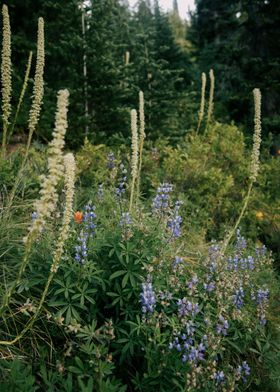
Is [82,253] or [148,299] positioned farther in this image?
[82,253]

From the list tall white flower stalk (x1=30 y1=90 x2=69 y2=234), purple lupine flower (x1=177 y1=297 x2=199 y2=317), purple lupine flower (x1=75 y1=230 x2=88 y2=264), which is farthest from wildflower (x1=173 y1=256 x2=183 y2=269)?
tall white flower stalk (x1=30 y1=90 x2=69 y2=234)

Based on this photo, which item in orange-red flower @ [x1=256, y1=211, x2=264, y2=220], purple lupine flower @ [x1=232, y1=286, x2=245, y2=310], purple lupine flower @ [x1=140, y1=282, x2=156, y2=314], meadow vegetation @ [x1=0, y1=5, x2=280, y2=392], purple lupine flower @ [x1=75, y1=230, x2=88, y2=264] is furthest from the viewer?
orange-red flower @ [x1=256, y1=211, x2=264, y2=220]

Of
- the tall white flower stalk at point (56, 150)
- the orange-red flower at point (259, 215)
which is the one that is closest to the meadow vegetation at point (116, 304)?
the tall white flower stalk at point (56, 150)

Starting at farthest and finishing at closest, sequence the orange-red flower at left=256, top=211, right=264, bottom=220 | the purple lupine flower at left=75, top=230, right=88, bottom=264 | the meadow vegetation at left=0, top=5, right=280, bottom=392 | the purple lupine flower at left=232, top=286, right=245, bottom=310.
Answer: the orange-red flower at left=256, top=211, right=264, bottom=220, the purple lupine flower at left=232, top=286, right=245, bottom=310, the purple lupine flower at left=75, top=230, right=88, bottom=264, the meadow vegetation at left=0, top=5, right=280, bottom=392

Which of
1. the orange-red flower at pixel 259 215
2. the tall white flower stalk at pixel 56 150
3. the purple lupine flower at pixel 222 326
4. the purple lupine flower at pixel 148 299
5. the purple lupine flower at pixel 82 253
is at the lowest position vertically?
the orange-red flower at pixel 259 215

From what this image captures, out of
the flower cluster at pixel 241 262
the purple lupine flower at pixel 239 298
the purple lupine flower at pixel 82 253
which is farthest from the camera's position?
the flower cluster at pixel 241 262

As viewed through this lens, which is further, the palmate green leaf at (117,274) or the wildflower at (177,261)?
the wildflower at (177,261)

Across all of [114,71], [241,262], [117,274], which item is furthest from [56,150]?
[114,71]

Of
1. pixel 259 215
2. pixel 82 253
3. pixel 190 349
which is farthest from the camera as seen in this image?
pixel 259 215

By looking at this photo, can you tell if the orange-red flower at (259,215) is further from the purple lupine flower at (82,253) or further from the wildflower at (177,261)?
the purple lupine flower at (82,253)

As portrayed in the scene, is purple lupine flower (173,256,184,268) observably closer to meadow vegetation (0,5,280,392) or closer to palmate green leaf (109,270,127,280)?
meadow vegetation (0,5,280,392)

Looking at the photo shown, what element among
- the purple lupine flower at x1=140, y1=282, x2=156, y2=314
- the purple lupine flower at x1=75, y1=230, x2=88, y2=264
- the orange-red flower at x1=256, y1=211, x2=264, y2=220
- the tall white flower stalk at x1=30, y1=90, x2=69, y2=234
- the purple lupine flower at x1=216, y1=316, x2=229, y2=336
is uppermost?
the tall white flower stalk at x1=30, y1=90, x2=69, y2=234

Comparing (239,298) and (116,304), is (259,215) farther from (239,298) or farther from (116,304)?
(116,304)

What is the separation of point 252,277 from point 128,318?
146 cm
